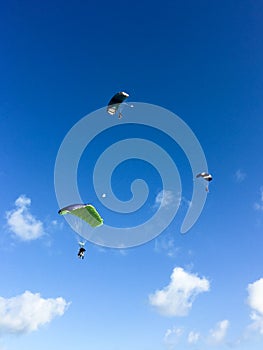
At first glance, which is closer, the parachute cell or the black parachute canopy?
the black parachute canopy

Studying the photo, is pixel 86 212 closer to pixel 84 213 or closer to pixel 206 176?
pixel 84 213

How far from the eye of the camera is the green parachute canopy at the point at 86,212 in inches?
1773

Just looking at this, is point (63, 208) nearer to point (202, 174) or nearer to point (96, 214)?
point (96, 214)

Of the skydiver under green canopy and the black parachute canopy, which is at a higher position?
the black parachute canopy

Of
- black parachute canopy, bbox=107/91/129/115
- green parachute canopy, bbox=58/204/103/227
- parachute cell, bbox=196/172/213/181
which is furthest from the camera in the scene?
parachute cell, bbox=196/172/213/181

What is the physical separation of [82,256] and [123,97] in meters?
18.7

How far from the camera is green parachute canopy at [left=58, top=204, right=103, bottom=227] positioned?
4504cm

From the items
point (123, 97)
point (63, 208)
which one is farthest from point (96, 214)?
point (123, 97)

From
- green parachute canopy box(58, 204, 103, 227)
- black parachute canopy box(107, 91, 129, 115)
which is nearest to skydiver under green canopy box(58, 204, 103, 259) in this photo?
green parachute canopy box(58, 204, 103, 227)

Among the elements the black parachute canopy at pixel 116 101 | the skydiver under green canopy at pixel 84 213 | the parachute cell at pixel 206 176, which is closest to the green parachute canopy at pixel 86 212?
the skydiver under green canopy at pixel 84 213

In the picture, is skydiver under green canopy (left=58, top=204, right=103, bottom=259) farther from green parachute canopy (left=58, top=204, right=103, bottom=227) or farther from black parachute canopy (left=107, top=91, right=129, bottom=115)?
black parachute canopy (left=107, top=91, right=129, bottom=115)

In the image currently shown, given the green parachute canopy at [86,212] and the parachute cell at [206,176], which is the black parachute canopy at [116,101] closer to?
the green parachute canopy at [86,212]

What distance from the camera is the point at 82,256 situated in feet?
148

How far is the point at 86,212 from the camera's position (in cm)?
4856
